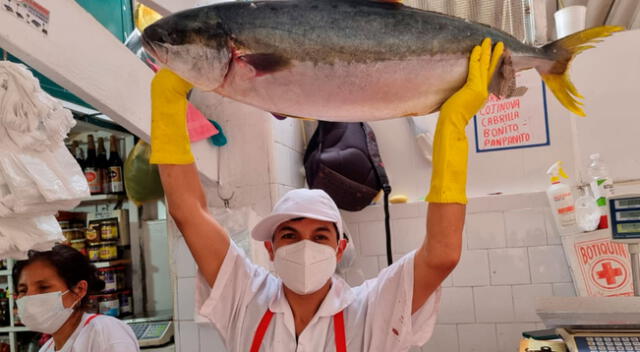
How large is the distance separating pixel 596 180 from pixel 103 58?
2.39 meters

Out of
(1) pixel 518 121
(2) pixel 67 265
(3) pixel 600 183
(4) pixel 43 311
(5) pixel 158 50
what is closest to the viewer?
(5) pixel 158 50

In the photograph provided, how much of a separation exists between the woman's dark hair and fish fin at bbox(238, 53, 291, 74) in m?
1.84

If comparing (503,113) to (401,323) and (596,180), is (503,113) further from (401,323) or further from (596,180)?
(401,323)

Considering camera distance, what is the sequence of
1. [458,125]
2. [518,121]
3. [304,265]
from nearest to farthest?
[458,125], [304,265], [518,121]

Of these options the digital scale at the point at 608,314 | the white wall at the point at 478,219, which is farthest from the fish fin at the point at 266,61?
the white wall at the point at 478,219

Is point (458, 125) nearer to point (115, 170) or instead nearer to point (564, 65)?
point (564, 65)

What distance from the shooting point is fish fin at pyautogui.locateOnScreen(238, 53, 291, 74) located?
0.92 metres

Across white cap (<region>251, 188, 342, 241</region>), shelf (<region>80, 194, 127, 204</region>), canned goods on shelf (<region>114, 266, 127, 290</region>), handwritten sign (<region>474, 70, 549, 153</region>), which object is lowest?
canned goods on shelf (<region>114, 266, 127, 290</region>)

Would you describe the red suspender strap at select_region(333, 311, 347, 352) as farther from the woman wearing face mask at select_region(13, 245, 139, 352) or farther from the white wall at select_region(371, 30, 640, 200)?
the white wall at select_region(371, 30, 640, 200)

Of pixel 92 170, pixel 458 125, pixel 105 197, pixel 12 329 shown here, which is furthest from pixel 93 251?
pixel 458 125

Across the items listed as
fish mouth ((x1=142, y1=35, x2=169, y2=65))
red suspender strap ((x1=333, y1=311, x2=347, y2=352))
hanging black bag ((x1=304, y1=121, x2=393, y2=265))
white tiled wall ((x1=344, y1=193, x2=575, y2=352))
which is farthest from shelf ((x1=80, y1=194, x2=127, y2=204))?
fish mouth ((x1=142, y1=35, x2=169, y2=65))

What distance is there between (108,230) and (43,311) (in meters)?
1.55

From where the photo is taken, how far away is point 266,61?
93 centimetres

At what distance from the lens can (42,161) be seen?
63.6 inches
